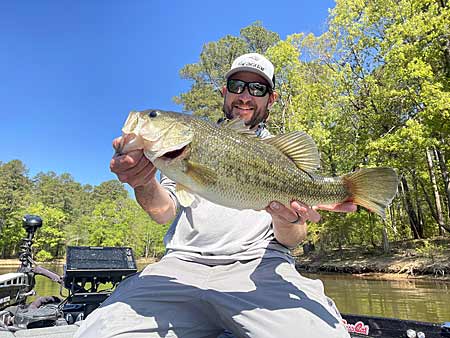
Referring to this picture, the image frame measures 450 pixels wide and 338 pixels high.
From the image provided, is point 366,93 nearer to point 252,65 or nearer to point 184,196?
point 252,65

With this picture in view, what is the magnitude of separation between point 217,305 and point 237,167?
873 mm

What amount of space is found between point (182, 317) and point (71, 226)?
47286 mm

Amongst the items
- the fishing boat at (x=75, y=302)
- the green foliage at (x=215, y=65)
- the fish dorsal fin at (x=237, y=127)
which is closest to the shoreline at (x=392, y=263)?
the fishing boat at (x=75, y=302)

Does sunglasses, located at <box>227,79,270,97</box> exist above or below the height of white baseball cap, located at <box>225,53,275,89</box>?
below

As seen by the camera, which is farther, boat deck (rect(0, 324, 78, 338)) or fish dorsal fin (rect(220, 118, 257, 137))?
boat deck (rect(0, 324, 78, 338))

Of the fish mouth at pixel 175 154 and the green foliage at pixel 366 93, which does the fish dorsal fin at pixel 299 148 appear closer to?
the fish mouth at pixel 175 154

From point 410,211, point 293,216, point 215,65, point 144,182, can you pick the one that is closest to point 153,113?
point 144,182

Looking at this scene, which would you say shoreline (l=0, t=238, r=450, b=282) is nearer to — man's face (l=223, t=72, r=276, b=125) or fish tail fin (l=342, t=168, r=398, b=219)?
man's face (l=223, t=72, r=276, b=125)

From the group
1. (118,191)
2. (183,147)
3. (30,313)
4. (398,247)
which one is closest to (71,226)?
(118,191)

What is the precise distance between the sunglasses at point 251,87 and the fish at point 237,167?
100 cm

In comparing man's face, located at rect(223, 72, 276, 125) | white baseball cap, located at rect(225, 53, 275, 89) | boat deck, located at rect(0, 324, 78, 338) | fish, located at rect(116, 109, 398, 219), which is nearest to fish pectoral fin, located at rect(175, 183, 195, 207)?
fish, located at rect(116, 109, 398, 219)

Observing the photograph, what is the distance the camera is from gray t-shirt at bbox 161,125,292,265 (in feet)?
8.04

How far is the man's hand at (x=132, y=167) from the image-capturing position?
1955 mm

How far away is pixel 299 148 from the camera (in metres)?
2.23
